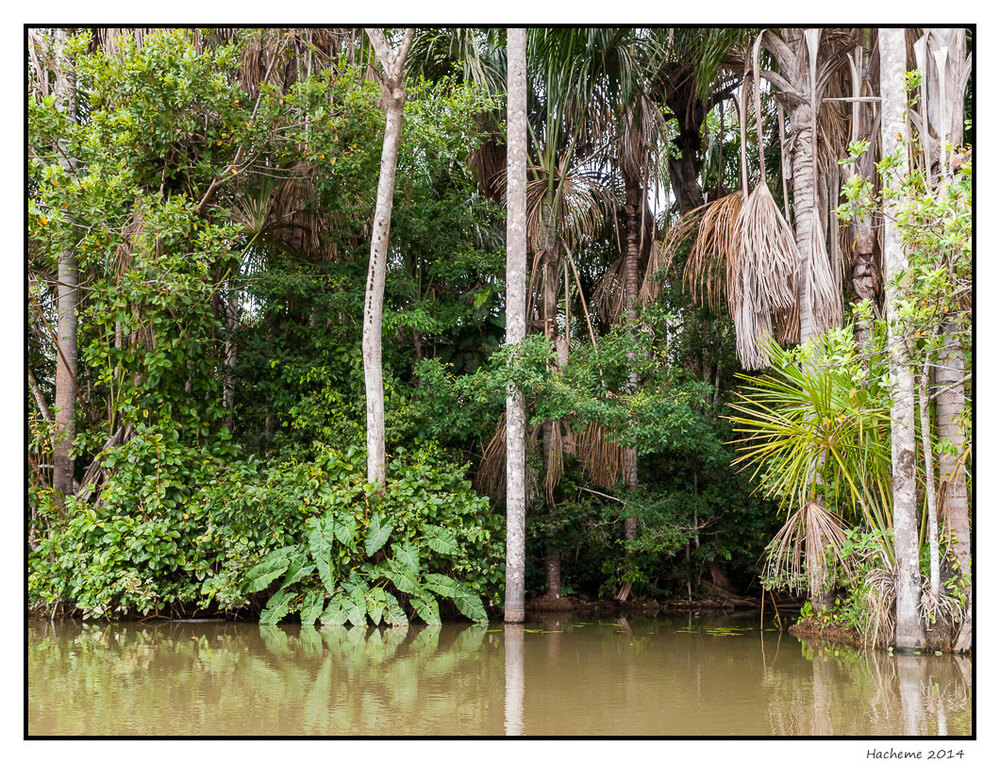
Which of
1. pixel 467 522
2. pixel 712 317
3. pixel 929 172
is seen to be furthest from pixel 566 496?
pixel 929 172

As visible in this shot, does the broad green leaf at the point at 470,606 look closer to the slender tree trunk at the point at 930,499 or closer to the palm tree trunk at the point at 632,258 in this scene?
the palm tree trunk at the point at 632,258

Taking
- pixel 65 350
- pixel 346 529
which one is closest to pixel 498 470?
pixel 346 529

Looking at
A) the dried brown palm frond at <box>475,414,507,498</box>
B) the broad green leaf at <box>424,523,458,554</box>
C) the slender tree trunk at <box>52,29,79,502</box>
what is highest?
the slender tree trunk at <box>52,29,79,502</box>

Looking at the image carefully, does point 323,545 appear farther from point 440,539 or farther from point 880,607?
point 880,607

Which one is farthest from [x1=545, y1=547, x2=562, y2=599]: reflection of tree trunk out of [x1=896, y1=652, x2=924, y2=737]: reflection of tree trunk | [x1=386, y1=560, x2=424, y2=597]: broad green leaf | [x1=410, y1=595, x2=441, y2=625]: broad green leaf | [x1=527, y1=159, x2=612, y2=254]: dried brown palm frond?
[x1=896, y1=652, x2=924, y2=737]: reflection of tree trunk

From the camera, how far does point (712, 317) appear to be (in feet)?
37.3

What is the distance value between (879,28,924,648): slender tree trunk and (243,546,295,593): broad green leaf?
5.88m

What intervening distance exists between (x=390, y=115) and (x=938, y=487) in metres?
6.52

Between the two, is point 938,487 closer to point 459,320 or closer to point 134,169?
point 459,320

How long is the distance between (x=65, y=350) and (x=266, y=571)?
12.2 feet

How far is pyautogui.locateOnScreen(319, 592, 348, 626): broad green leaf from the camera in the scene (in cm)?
857

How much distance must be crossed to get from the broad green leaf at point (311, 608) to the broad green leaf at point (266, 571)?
1.32 feet

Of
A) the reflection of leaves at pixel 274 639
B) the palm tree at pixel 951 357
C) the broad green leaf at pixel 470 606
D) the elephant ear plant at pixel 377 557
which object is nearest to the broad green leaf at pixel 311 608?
the elephant ear plant at pixel 377 557

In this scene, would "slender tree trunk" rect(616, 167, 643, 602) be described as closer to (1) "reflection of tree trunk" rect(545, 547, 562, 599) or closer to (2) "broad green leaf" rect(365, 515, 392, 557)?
(1) "reflection of tree trunk" rect(545, 547, 562, 599)
